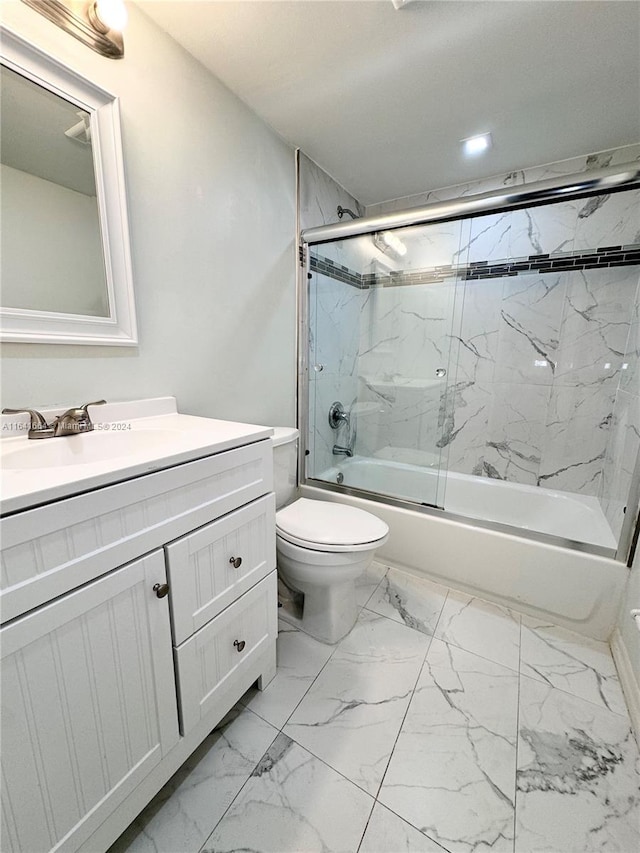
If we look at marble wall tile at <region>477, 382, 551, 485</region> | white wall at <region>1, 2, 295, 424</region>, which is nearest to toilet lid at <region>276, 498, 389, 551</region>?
white wall at <region>1, 2, 295, 424</region>

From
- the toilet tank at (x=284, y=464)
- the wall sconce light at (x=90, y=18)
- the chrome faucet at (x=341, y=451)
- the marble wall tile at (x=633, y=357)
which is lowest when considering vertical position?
the chrome faucet at (x=341, y=451)

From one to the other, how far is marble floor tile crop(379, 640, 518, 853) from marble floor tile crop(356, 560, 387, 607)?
39cm

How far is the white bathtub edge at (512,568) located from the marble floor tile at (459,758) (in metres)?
0.37

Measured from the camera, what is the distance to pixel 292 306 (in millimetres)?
1787

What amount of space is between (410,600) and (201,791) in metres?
1.01

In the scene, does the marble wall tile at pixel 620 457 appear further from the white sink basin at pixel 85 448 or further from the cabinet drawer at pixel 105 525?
the white sink basin at pixel 85 448

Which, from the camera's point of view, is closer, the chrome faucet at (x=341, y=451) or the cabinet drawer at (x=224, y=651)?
the cabinet drawer at (x=224, y=651)

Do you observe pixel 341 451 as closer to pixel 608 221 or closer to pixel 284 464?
pixel 284 464

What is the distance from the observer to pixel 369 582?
5.57 feet

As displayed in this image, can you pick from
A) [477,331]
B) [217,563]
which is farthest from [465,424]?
[217,563]

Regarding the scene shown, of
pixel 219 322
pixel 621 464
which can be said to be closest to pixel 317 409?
pixel 219 322

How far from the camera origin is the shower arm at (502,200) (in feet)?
3.71

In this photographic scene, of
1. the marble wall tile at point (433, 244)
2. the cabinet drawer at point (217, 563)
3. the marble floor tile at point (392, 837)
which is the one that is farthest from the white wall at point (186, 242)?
the marble floor tile at point (392, 837)

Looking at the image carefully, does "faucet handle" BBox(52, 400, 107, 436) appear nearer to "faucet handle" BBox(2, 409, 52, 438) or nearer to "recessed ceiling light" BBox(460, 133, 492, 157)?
"faucet handle" BBox(2, 409, 52, 438)
